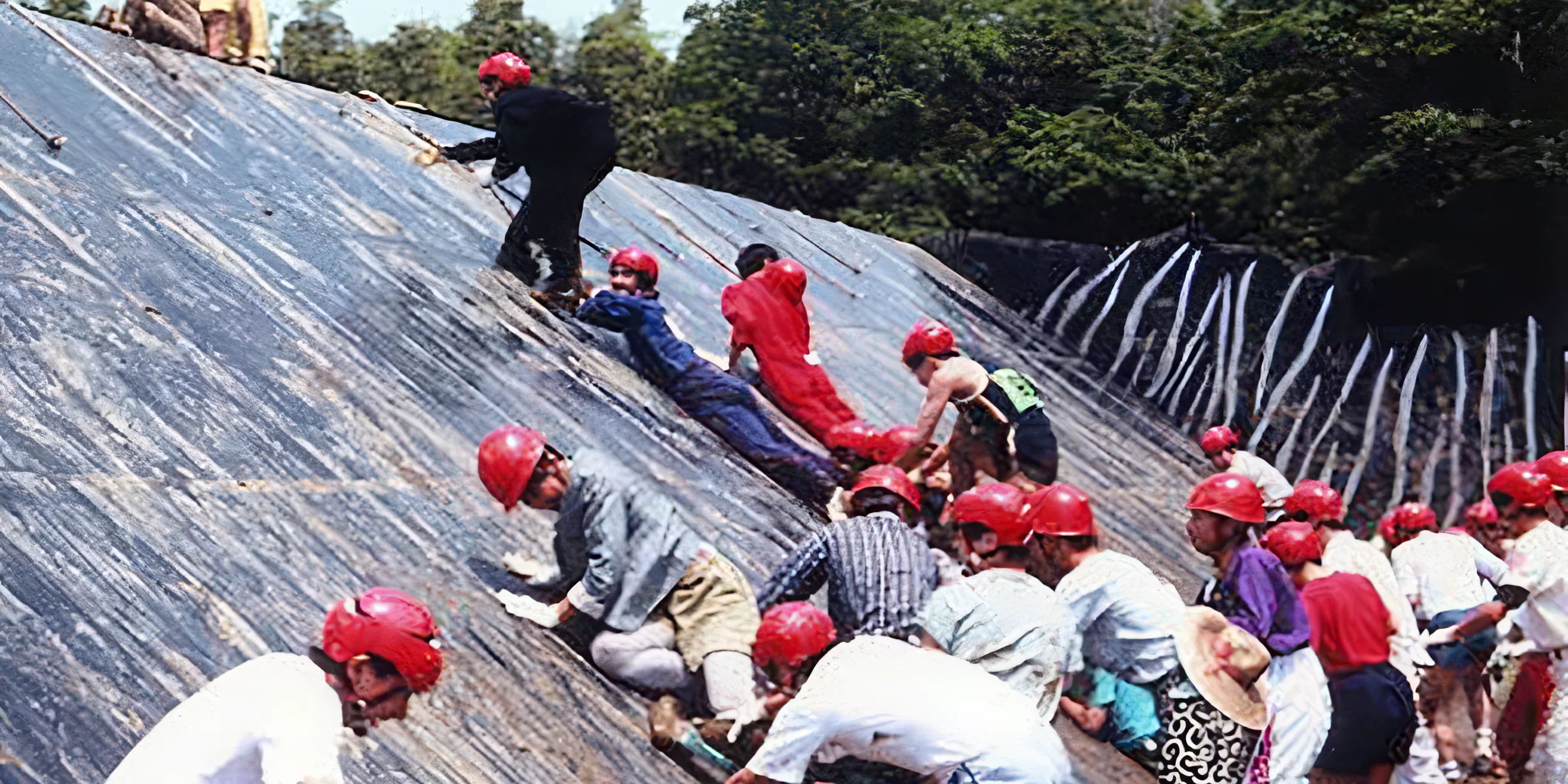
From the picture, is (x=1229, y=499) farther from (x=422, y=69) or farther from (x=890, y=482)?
(x=422, y=69)

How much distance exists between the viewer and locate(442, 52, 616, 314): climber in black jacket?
6680mm

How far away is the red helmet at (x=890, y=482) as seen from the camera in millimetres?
5250

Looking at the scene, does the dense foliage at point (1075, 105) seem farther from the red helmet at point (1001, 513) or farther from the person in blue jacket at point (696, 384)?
the red helmet at point (1001, 513)

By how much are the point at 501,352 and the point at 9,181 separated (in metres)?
1.84

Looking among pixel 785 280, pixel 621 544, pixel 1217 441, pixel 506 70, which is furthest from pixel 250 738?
pixel 1217 441

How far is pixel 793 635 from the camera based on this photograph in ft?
14.9

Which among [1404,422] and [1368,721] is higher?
[1404,422]

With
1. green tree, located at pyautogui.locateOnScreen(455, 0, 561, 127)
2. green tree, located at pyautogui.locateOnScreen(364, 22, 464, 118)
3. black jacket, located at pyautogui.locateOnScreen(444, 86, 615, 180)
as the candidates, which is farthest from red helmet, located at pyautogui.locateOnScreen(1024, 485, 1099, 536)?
green tree, located at pyautogui.locateOnScreen(364, 22, 464, 118)

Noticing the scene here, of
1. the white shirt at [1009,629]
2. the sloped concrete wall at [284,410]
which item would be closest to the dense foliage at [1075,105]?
the sloped concrete wall at [284,410]

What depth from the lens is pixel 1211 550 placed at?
5406 millimetres

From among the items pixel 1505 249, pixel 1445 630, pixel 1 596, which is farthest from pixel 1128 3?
pixel 1 596

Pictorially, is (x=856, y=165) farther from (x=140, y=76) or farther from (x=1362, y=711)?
(x=1362, y=711)

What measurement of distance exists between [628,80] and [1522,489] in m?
6.17

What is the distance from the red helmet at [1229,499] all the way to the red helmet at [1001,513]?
890 millimetres
